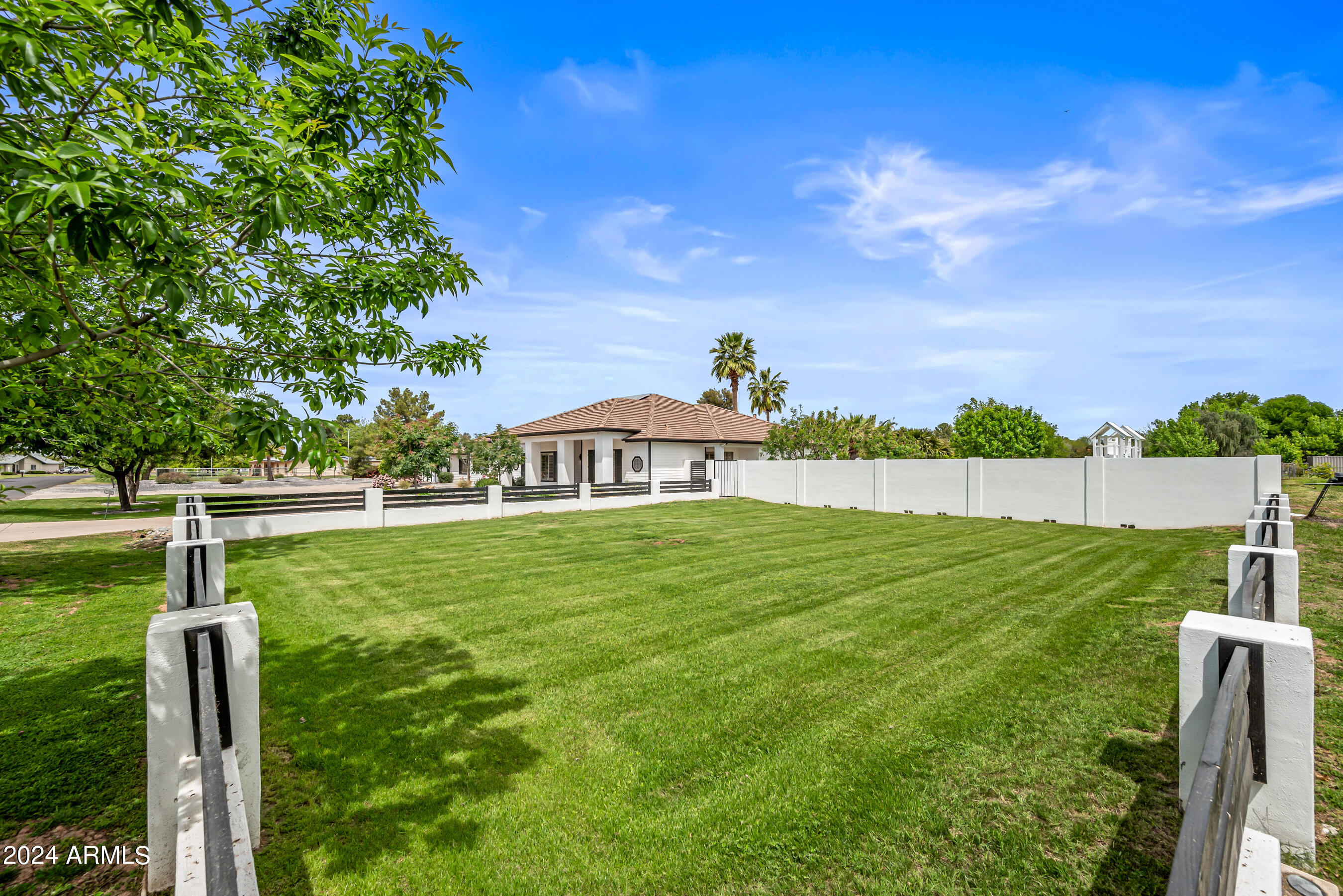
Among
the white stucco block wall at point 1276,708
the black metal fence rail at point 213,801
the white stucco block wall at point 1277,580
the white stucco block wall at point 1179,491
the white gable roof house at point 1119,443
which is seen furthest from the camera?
the white gable roof house at point 1119,443

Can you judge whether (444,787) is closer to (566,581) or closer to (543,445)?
(566,581)

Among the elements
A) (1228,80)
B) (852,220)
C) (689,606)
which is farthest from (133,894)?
(1228,80)

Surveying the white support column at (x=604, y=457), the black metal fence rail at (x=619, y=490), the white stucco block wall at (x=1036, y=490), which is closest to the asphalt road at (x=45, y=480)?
the white support column at (x=604, y=457)

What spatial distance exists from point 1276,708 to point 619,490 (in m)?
21.0

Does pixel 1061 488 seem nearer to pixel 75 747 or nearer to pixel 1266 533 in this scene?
pixel 1266 533

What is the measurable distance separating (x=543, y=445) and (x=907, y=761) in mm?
30611

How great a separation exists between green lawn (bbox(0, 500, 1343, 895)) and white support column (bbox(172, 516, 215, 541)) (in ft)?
2.88

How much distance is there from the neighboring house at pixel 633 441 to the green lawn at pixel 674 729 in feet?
64.0

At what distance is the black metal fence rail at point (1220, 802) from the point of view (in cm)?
113

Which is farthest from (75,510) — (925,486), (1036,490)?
(1036,490)

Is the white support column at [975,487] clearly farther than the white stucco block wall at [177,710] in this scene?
Yes

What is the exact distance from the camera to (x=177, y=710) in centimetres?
218

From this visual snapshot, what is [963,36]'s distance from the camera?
31.9 ft

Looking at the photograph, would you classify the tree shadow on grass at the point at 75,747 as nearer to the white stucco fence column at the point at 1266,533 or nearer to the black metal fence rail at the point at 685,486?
the white stucco fence column at the point at 1266,533
